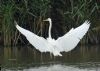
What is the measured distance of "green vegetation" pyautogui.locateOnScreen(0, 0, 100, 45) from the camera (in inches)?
734

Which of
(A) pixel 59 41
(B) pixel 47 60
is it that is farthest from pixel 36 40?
(B) pixel 47 60

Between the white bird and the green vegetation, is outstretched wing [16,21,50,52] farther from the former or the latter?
the green vegetation

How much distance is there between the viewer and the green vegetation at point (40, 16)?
18.6 m

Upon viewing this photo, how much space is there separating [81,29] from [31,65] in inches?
68.7

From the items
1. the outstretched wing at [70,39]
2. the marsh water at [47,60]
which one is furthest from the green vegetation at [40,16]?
the outstretched wing at [70,39]

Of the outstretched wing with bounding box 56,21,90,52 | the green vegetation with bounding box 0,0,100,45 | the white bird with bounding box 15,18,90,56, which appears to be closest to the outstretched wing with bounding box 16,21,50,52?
the white bird with bounding box 15,18,90,56

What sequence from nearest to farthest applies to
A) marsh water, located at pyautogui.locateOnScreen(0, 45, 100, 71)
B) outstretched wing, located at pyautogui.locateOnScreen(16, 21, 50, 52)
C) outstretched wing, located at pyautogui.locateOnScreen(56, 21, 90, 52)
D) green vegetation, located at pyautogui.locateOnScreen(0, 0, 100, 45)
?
marsh water, located at pyautogui.locateOnScreen(0, 45, 100, 71)
outstretched wing, located at pyautogui.locateOnScreen(56, 21, 90, 52)
outstretched wing, located at pyautogui.locateOnScreen(16, 21, 50, 52)
green vegetation, located at pyautogui.locateOnScreen(0, 0, 100, 45)

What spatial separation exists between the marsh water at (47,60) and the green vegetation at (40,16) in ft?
1.54

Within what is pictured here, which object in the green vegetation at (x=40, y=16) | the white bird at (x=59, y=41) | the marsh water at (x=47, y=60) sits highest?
the green vegetation at (x=40, y=16)

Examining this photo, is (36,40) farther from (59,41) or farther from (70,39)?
(70,39)

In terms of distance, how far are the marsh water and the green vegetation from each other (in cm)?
47

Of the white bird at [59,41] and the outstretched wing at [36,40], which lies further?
the outstretched wing at [36,40]

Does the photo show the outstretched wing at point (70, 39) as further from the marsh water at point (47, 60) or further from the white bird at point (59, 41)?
the marsh water at point (47, 60)

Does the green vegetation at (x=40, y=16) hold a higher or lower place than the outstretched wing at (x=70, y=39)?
higher
